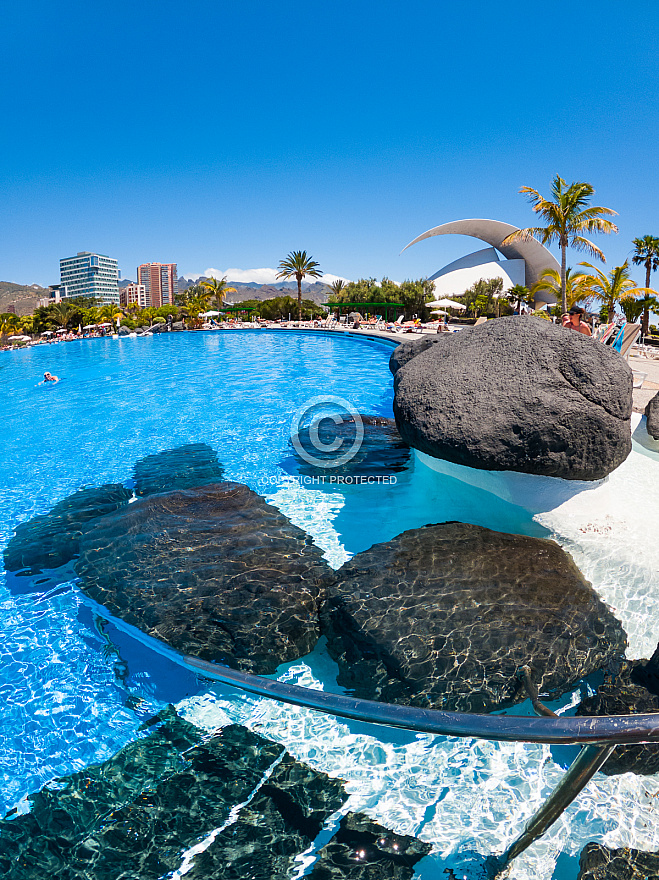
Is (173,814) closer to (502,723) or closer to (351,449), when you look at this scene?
(502,723)

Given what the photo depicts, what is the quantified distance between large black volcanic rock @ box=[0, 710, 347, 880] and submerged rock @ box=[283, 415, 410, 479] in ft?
15.6

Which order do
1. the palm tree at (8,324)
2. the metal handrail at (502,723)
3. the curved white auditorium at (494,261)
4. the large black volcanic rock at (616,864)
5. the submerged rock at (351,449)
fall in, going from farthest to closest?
the curved white auditorium at (494,261) → the palm tree at (8,324) → the submerged rock at (351,449) → the large black volcanic rock at (616,864) → the metal handrail at (502,723)

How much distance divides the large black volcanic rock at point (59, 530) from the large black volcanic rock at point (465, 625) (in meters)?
3.24

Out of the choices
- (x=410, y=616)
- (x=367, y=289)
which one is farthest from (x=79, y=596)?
(x=367, y=289)

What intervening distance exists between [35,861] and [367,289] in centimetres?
6498

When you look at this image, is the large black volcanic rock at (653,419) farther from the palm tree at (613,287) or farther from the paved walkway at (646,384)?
the palm tree at (613,287)

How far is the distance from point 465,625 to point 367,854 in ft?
Result: 4.84

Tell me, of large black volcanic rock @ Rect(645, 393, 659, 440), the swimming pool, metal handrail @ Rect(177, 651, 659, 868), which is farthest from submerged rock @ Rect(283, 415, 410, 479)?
metal handrail @ Rect(177, 651, 659, 868)

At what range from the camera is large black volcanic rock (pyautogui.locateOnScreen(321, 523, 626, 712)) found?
3064 millimetres

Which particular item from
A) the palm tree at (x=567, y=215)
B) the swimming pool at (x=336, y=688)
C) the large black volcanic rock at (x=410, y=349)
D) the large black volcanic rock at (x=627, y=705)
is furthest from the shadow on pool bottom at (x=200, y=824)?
the palm tree at (x=567, y=215)

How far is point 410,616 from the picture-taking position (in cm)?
349

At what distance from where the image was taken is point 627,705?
9.26ft

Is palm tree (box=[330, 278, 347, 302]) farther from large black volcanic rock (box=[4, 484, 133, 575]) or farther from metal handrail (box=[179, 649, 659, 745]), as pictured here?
metal handrail (box=[179, 649, 659, 745])

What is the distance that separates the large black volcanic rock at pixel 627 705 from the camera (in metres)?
2.55
